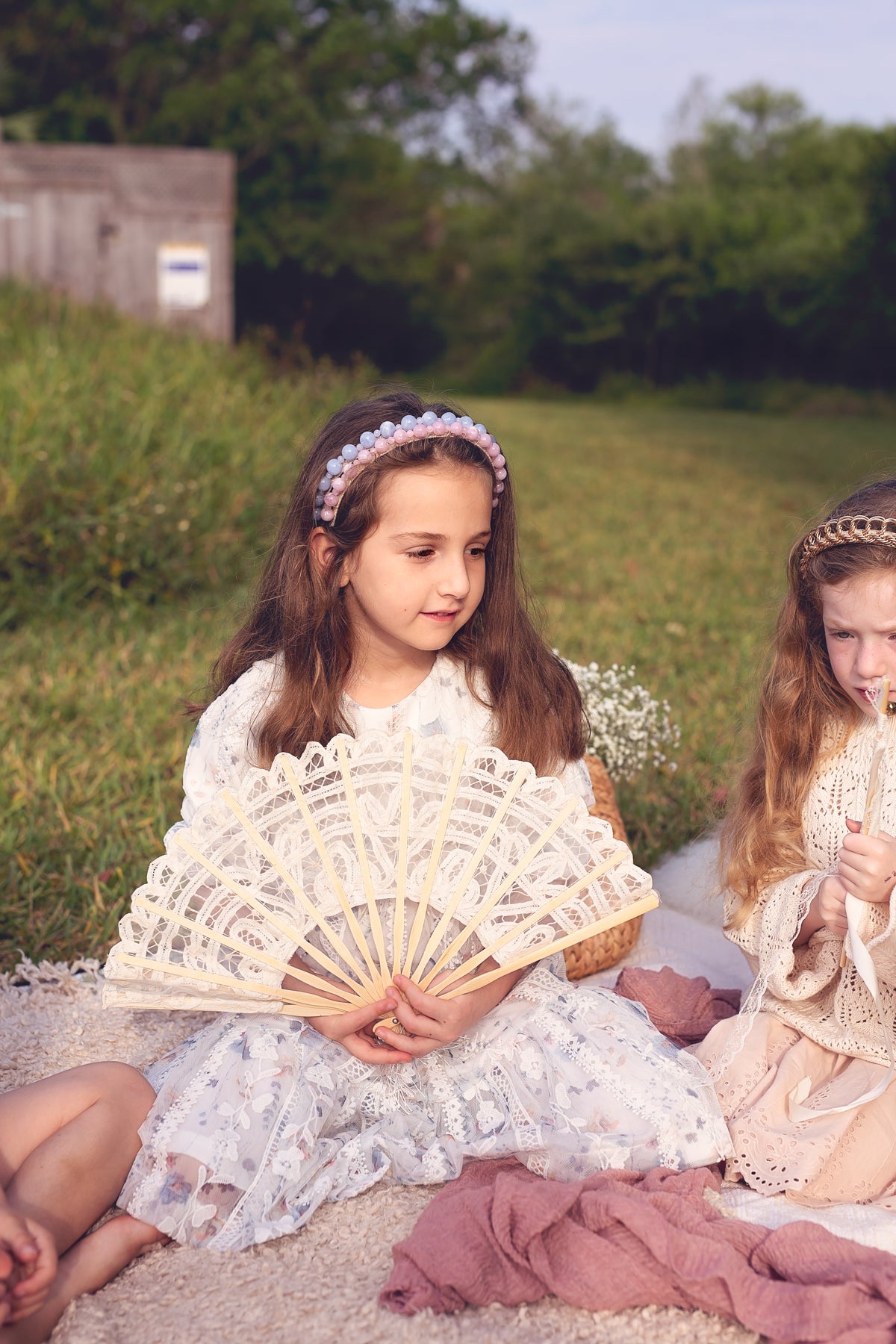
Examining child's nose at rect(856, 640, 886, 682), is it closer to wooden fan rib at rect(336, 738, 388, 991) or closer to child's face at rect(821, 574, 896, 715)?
child's face at rect(821, 574, 896, 715)

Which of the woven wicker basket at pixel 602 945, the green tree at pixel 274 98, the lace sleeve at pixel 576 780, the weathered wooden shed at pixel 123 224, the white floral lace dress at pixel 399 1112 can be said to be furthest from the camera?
the green tree at pixel 274 98

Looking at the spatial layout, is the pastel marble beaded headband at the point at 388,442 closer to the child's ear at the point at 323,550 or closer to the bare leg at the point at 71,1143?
the child's ear at the point at 323,550

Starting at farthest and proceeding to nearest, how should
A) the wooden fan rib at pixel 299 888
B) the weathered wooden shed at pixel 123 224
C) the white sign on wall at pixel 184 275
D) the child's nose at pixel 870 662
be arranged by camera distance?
the white sign on wall at pixel 184 275, the weathered wooden shed at pixel 123 224, the child's nose at pixel 870 662, the wooden fan rib at pixel 299 888

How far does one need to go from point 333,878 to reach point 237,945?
0.65ft

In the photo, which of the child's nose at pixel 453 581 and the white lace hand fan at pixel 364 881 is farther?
the child's nose at pixel 453 581

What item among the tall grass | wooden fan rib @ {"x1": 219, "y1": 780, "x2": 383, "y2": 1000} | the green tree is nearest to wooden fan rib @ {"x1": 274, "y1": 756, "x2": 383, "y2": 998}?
wooden fan rib @ {"x1": 219, "y1": 780, "x2": 383, "y2": 1000}

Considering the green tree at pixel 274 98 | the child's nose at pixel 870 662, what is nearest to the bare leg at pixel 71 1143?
the child's nose at pixel 870 662

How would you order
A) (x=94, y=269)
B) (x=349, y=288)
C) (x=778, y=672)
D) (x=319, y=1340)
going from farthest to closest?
1. (x=349, y=288)
2. (x=94, y=269)
3. (x=778, y=672)
4. (x=319, y=1340)

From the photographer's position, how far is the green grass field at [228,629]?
11.8 feet

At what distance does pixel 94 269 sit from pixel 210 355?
2674 mm

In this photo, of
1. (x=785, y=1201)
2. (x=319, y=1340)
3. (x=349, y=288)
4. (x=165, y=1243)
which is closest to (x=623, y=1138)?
(x=785, y=1201)

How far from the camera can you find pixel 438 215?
2800 cm

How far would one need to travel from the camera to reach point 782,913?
2486 millimetres

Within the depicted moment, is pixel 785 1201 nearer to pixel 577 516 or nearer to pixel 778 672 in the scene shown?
pixel 778 672
